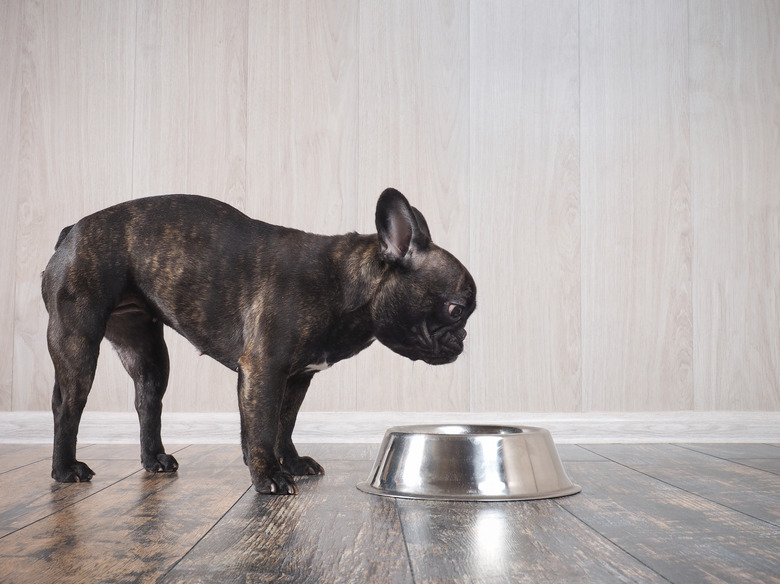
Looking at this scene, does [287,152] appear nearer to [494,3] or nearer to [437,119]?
[437,119]

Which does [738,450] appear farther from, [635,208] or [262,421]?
[262,421]

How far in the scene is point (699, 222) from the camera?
10.3 ft

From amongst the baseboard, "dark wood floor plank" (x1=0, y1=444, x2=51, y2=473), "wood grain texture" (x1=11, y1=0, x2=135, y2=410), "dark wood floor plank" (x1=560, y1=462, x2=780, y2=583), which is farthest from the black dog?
"wood grain texture" (x1=11, y1=0, x2=135, y2=410)

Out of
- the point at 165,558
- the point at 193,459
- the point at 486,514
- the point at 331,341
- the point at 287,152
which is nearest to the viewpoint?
the point at 165,558

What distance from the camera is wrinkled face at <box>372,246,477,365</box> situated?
6.01 ft

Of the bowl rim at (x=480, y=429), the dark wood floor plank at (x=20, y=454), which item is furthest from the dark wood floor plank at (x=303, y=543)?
the dark wood floor plank at (x=20, y=454)

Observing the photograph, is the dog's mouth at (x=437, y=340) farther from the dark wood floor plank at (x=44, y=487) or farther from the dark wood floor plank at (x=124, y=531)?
the dark wood floor plank at (x=44, y=487)

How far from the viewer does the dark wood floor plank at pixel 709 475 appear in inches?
63.5

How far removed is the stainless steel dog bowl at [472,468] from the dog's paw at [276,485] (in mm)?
189

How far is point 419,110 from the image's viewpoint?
3119 mm

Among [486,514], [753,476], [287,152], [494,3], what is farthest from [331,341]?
[494,3]

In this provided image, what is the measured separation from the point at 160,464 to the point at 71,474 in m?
0.28

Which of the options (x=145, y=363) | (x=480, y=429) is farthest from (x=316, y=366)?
(x=145, y=363)

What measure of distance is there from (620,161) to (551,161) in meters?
0.30
